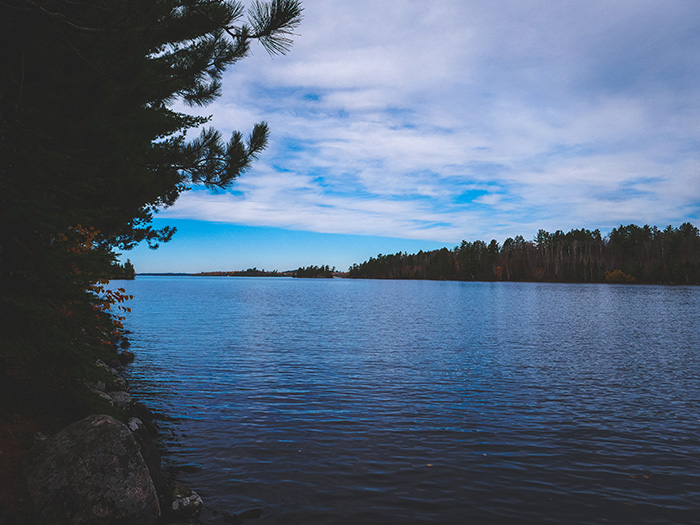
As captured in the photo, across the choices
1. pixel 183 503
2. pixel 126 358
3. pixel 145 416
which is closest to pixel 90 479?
pixel 183 503

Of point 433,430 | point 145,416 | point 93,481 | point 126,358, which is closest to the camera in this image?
point 93,481

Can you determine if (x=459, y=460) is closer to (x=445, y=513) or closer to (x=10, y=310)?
(x=445, y=513)

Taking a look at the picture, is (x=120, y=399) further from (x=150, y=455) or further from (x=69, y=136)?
(x=69, y=136)

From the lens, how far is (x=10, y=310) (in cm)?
744

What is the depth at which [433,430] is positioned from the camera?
12883mm

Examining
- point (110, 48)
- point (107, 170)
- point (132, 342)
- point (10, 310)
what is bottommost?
point (132, 342)

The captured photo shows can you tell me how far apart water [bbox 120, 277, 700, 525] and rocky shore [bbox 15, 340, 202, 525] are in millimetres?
1467

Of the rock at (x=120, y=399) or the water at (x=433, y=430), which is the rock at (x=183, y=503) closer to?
the water at (x=433, y=430)

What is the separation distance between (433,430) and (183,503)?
7419 millimetres

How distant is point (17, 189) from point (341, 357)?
1929cm

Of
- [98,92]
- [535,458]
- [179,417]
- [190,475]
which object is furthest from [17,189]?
[535,458]

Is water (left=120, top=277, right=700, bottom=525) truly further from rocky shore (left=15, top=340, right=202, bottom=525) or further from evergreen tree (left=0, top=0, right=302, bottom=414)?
evergreen tree (left=0, top=0, right=302, bottom=414)

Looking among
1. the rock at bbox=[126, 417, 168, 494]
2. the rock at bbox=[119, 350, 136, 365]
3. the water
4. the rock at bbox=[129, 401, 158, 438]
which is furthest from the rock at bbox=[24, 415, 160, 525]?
the rock at bbox=[119, 350, 136, 365]

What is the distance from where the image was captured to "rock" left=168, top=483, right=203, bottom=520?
7.86m
